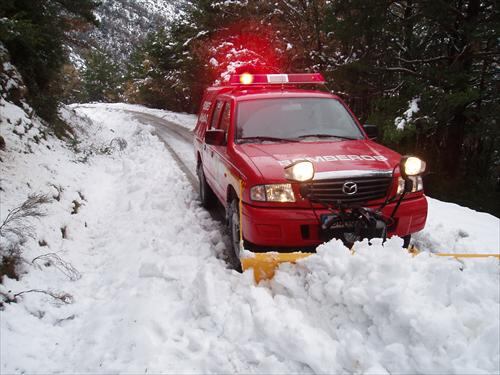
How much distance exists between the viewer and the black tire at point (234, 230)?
14.1ft

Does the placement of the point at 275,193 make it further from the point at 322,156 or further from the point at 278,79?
the point at 278,79

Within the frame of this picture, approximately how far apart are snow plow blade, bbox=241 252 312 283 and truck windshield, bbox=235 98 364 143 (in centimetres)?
175

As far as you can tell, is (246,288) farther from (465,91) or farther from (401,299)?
(465,91)

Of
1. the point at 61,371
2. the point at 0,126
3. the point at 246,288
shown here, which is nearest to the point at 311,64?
the point at 0,126

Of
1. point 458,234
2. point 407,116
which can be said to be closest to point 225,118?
point 458,234

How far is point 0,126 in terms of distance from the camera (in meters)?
7.68

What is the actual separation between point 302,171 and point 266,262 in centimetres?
83

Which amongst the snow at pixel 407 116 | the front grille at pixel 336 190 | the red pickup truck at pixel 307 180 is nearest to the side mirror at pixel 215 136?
the red pickup truck at pixel 307 180

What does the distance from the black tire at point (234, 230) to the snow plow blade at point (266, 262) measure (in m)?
0.85

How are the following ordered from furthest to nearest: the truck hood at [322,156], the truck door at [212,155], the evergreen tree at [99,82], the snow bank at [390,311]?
the evergreen tree at [99,82] → the truck door at [212,155] → the truck hood at [322,156] → the snow bank at [390,311]

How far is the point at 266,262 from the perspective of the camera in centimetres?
336

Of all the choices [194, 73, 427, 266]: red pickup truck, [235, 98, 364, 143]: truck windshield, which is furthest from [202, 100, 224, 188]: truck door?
[235, 98, 364, 143]: truck windshield

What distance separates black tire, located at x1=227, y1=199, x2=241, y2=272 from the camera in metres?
4.30

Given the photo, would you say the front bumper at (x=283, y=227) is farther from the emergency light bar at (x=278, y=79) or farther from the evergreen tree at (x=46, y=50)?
the evergreen tree at (x=46, y=50)
